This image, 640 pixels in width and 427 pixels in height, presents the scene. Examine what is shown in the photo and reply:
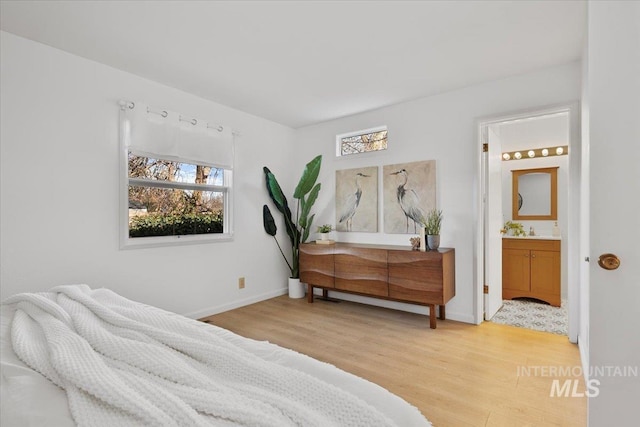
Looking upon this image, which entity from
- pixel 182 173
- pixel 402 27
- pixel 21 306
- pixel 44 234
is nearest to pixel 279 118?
pixel 182 173

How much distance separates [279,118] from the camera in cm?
419

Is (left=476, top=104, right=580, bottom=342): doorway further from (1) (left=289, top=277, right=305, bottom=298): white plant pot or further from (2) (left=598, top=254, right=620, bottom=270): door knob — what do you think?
(1) (left=289, top=277, right=305, bottom=298): white plant pot

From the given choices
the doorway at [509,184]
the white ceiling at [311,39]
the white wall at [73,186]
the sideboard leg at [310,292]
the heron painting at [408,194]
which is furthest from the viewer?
the sideboard leg at [310,292]

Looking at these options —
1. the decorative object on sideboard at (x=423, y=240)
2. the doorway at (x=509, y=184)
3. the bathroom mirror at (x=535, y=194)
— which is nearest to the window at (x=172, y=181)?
the decorative object on sideboard at (x=423, y=240)

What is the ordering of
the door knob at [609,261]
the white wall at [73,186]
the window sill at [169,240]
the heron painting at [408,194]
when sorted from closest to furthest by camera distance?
1. the door knob at [609,261]
2. the white wall at [73,186]
3. the window sill at [169,240]
4. the heron painting at [408,194]

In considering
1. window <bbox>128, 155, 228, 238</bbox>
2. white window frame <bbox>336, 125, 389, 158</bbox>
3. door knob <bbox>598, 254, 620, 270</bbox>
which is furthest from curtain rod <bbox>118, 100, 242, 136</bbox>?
door knob <bbox>598, 254, 620, 270</bbox>

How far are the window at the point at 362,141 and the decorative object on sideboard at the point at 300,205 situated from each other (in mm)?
414

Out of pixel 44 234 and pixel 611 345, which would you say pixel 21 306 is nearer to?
pixel 44 234

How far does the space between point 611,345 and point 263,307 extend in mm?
3173

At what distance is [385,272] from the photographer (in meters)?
3.28

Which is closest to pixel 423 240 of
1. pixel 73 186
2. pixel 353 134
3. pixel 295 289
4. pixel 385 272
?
pixel 385 272

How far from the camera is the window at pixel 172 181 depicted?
286 cm

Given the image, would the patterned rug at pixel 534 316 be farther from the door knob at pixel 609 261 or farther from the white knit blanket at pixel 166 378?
the white knit blanket at pixel 166 378

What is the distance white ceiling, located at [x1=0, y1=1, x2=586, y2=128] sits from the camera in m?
2.01
